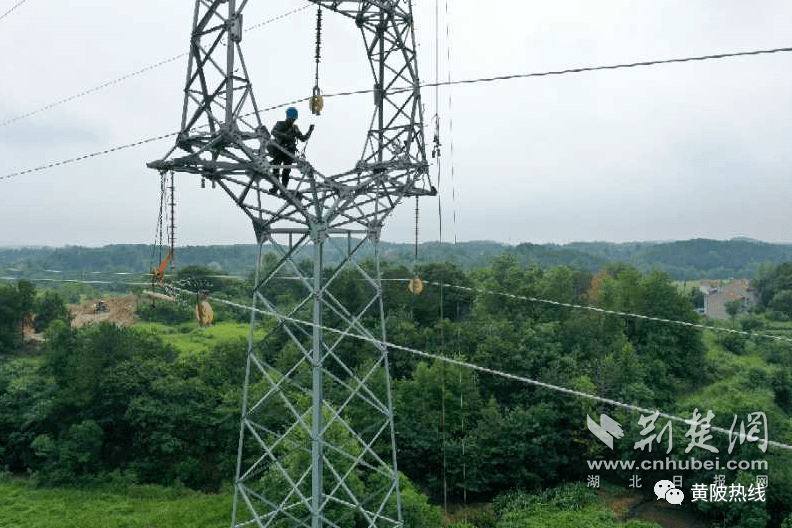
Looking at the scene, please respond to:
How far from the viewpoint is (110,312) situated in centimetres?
4656

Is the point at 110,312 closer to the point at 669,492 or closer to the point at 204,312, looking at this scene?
the point at 669,492

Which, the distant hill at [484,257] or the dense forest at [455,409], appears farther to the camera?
the distant hill at [484,257]

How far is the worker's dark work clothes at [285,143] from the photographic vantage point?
6980 millimetres

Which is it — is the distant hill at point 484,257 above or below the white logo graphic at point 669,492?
above

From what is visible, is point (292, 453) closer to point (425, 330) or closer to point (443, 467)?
point (443, 467)

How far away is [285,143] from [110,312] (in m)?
45.1

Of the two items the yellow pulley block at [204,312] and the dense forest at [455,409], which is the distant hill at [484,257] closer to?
the dense forest at [455,409]

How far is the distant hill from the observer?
90.2 meters

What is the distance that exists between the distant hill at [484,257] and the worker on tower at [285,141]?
42.2m

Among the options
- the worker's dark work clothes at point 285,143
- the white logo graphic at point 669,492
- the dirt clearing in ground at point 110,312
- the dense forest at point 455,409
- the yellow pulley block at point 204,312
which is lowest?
the white logo graphic at point 669,492

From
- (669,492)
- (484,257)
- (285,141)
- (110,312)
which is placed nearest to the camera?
(285,141)

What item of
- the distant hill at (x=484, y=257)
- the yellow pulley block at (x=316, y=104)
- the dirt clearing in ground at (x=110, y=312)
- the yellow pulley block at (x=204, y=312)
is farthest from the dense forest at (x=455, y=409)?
the distant hill at (x=484, y=257)

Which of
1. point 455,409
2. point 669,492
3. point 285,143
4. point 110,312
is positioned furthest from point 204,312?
point 110,312

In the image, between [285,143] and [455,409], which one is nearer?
[285,143]
